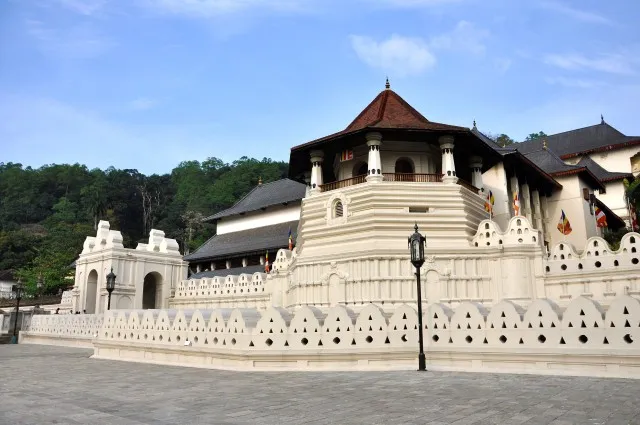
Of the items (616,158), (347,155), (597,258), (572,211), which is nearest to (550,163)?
(572,211)

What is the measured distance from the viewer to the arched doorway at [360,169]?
24938mm

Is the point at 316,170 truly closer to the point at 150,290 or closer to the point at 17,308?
the point at 150,290

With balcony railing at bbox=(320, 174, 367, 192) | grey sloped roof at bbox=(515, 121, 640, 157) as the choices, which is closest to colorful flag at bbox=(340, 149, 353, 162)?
balcony railing at bbox=(320, 174, 367, 192)

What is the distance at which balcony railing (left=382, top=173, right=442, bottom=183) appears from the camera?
898 inches

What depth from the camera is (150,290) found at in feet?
119

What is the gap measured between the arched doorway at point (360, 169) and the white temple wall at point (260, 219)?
51.8 feet

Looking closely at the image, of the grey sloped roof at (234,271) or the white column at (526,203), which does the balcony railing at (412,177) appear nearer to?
the white column at (526,203)

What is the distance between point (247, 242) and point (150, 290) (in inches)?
326

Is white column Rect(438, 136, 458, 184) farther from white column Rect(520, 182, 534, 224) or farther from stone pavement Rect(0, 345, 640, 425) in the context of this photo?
stone pavement Rect(0, 345, 640, 425)

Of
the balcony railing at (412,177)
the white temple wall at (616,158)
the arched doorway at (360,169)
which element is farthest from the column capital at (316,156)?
the white temple wall at (616,158)

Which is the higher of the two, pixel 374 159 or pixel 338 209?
pixel 374 159

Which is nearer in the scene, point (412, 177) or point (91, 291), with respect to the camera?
point (412, 177)

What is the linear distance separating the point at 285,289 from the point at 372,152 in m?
8.60

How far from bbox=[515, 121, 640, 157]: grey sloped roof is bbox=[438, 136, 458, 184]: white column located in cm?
3161
